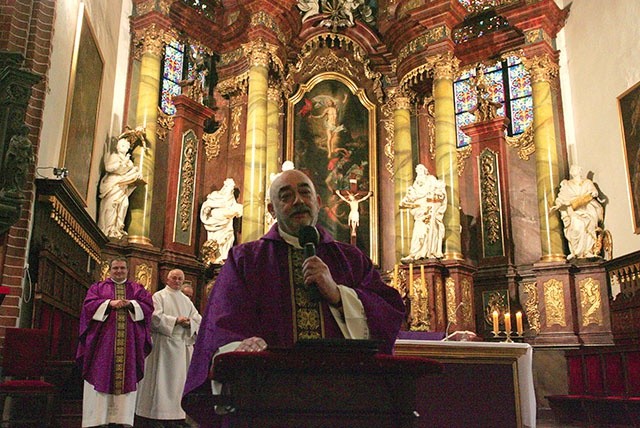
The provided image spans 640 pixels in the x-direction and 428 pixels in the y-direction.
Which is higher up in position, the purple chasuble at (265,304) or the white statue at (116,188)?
the white statue at (116,188)

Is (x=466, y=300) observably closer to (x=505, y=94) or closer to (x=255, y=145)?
(x=505, y=94)

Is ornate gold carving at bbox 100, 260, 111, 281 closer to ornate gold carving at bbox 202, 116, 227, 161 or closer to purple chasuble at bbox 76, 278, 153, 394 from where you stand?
ornate gold carving at bbox 202, 116, 227, 161

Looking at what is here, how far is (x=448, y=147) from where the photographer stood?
12.7 metres

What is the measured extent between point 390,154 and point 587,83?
4.03m

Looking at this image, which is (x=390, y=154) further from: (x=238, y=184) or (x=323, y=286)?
(x=323, y=286)

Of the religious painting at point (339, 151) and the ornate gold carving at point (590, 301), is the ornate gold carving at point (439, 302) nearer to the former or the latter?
the religious painting at point (339, 151)

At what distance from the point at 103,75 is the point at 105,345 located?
559 cm

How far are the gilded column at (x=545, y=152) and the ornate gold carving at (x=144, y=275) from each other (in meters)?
6.89

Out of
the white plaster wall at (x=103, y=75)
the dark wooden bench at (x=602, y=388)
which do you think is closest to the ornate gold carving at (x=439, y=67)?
the white plaster wall at (x=103, y=75)

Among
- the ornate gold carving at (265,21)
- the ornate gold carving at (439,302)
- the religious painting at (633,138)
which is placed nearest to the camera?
the religious painting at (633,138)

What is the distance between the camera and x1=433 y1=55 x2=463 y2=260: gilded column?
12281 mm

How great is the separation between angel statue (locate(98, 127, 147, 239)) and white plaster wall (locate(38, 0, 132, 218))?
0.60 feet

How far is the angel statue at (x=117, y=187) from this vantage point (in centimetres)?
1060

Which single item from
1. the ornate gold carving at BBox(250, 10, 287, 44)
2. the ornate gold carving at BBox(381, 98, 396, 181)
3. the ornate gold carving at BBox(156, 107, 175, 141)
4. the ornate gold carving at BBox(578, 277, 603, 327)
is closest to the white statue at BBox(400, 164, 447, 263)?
the ornate gold carving at BBox(381, 98, 396, 181)
